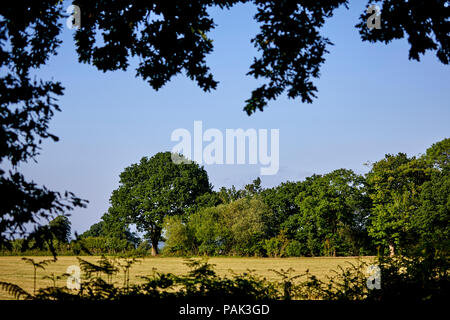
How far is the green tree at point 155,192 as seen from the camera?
183ft

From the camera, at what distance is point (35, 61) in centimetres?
497

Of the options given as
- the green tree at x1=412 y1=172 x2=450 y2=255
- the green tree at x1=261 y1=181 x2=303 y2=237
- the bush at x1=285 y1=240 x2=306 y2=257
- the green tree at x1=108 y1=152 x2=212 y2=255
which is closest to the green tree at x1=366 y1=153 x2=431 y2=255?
the green tree at x1=412 y1=172 x2=450 y2=255

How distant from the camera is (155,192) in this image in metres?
57.3

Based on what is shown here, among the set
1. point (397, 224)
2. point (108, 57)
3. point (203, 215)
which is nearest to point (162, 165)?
point (203, 215)

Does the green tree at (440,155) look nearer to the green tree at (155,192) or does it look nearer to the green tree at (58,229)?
the green tree at (155,192)

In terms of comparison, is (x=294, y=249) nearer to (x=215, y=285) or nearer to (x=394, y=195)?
(x=394, y=195)

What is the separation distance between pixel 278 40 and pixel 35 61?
11.1 feet

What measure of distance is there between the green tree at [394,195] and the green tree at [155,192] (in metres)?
27.1

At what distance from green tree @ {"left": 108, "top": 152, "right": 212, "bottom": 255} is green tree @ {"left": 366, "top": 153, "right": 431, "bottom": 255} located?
27117 millimetres

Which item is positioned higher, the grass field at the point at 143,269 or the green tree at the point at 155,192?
the green tree at the point at 155,192

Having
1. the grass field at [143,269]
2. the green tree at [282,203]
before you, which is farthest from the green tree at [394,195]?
the grass field at [143,269]
